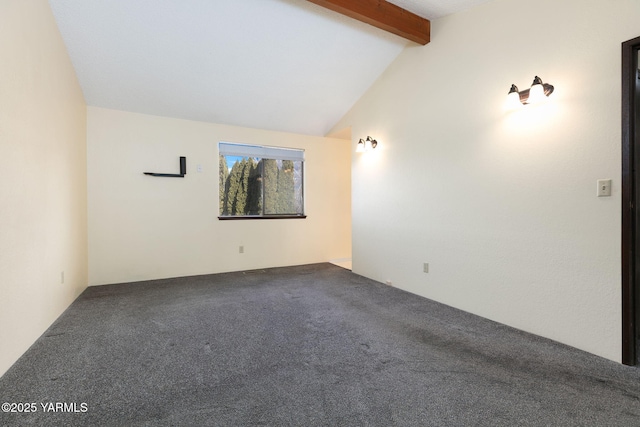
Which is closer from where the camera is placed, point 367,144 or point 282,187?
point 367,144

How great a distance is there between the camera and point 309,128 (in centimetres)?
500

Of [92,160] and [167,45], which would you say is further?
[92,160]

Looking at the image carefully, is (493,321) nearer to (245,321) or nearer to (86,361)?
(245,321)

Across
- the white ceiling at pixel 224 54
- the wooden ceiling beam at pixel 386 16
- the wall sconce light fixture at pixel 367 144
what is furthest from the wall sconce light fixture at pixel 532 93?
the wall sconce light fixture at pixel 367 144

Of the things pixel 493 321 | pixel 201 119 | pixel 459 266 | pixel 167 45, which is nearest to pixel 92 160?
pixel 201 119

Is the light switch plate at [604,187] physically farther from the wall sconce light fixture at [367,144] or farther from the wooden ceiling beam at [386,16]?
the wall sconce light fixture at [367,144]

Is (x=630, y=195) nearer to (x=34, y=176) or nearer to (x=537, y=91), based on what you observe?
(x=537, y=91)

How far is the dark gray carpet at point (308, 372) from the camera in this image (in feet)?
4.60

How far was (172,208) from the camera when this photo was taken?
4227 millimetres

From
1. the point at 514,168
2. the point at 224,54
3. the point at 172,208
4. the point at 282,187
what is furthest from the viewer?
the point at 282,187

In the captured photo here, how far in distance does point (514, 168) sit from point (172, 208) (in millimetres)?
4243

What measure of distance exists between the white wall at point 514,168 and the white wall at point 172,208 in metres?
1.93

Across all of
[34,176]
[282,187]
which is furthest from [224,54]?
[282,187]

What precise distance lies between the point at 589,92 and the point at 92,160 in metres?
5.18
